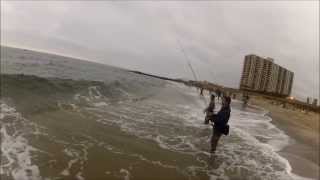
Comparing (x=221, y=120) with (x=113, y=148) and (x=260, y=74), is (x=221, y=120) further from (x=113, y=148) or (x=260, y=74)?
(x=260, y=74)

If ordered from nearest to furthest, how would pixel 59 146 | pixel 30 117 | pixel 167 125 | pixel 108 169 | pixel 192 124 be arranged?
pixel 108 169 < pixel 59 146 < pixel 30 117 < pixel 167 125 < pixel 192 124

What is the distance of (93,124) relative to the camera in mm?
13438

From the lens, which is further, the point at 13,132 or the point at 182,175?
the point at 13,132

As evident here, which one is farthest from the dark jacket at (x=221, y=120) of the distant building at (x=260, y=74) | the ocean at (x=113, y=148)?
the distant building at (x=260, y=74)

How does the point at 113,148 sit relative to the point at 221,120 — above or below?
below

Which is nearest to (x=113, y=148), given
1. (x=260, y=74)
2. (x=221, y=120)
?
(x=221, y=120)

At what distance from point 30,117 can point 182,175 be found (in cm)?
656

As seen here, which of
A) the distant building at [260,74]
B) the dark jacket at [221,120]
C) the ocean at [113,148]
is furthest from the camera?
the distant building at [260,74]

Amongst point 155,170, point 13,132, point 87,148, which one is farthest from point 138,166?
point 13,132

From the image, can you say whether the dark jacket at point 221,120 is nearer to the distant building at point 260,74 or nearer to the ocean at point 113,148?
the ocean at point 113,148

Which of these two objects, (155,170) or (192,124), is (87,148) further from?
(192,124)

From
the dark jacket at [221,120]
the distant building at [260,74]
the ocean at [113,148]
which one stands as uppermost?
the distant building at [260,74]

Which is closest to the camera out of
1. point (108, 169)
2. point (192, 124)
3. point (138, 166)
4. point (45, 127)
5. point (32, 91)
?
point (108, 169)

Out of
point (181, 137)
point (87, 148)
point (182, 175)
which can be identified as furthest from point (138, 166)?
point (181, 137)
